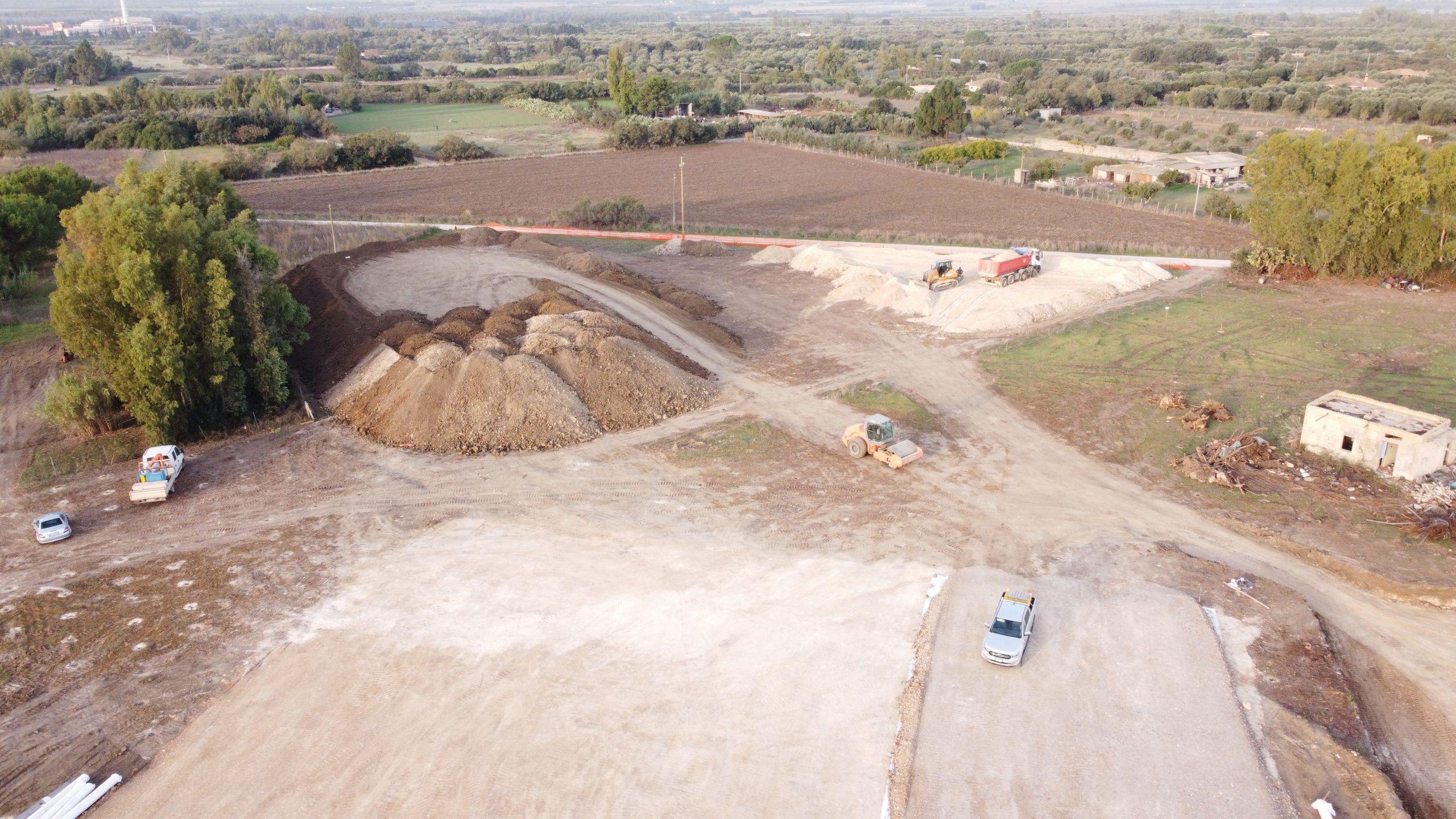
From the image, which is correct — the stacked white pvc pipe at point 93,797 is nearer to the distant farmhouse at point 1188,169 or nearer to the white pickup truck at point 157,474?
the white pickup truck at point 157,474

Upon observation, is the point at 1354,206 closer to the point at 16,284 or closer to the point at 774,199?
the point at 774,199

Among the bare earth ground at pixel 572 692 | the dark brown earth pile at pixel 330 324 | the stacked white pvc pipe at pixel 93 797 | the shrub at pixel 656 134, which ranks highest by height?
the shrub at pixel 656 134

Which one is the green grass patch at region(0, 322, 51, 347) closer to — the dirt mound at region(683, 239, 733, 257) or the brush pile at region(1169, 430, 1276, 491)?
the dirt mound at region(683, 239, 733, 257)

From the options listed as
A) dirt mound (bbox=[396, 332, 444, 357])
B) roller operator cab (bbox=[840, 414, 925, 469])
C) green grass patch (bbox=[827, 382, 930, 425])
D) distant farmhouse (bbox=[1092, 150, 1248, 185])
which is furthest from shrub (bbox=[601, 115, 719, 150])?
roller operator cab (bbox=[840, 414, 925, 469])

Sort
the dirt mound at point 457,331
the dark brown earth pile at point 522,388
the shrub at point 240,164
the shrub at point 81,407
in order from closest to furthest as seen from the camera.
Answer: the dark brown earth pile at point 522,388, the shrub at point 81,407, the dirt mound at point 457,331, the shrub at point 240,164

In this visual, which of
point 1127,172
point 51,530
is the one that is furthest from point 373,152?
point 51,530

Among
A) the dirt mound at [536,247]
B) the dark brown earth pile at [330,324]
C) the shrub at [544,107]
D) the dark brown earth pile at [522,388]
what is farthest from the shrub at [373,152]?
the dark brown earth pile at [522,388]
